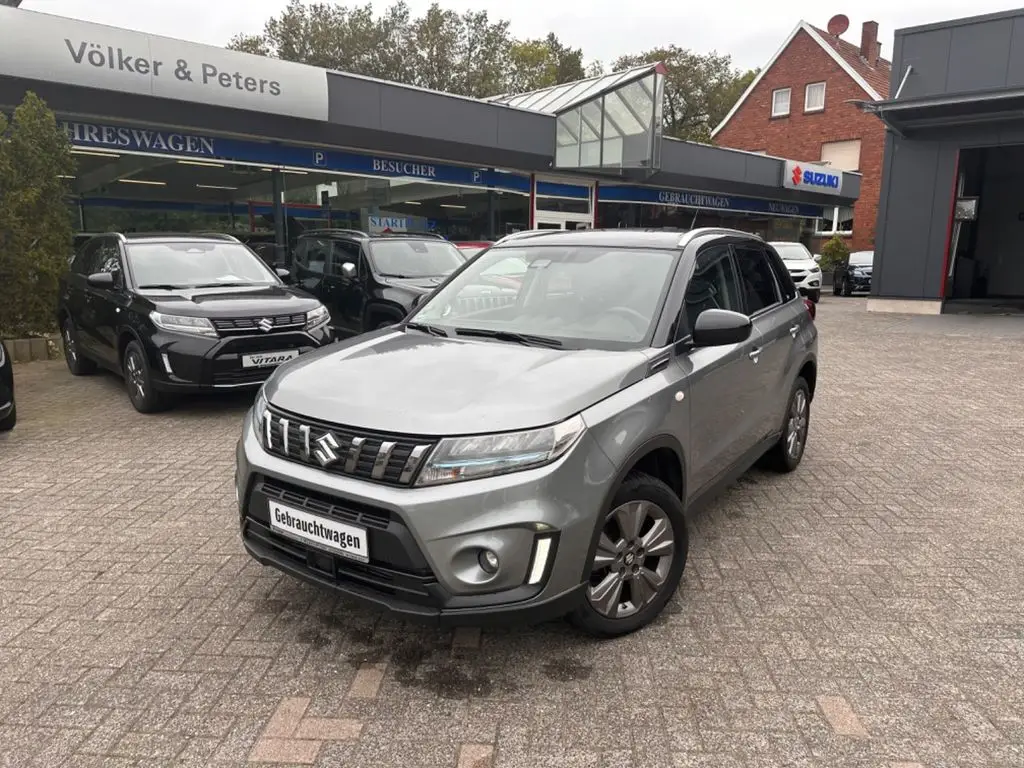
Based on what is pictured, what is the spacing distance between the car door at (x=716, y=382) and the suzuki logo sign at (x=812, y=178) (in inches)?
915

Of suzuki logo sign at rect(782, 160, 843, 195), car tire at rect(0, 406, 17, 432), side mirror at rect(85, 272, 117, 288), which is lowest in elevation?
car tire at rect(0, 406, 17, 432)

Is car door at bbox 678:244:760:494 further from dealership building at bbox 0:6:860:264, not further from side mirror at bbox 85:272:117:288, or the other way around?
dealership building at bbox 0:6:860:264

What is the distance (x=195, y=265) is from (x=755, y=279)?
18.8 feet

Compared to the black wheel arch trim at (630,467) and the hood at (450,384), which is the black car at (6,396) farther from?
the black wheel arch trim at (630,467)

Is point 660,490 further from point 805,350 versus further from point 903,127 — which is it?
point 903,127

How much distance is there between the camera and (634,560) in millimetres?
3115

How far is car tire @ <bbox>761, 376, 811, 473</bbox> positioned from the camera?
5.21 m

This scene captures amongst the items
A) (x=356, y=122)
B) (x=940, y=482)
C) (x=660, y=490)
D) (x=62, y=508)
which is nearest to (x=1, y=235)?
(x=62, y=508)

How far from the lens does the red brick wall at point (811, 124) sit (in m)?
30.8

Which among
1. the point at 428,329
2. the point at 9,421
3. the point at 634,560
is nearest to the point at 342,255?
the point at 9,421

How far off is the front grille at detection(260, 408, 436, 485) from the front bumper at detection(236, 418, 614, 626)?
5 cm

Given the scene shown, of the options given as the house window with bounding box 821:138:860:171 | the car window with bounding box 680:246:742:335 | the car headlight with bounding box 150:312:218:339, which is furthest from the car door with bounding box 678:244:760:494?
the house window with bounding box 821:138:860:171

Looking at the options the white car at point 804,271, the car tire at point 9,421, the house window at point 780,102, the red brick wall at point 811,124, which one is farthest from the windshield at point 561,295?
the house window at point 780,102

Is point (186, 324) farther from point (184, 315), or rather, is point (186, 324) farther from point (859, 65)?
point (859, 65)
